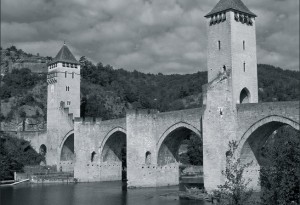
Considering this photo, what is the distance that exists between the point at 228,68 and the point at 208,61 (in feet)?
8.18

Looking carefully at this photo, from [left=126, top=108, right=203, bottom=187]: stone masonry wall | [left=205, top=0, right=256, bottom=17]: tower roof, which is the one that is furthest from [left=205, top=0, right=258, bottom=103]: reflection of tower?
[left=126, top=108, right=203, bottom=187]: stone masonry wall

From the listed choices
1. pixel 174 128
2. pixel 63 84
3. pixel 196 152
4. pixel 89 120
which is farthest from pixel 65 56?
pixel 174 128

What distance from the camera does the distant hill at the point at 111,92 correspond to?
7212 cm

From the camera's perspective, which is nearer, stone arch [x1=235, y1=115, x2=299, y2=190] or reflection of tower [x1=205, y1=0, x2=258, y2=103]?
stone arch [x1=235, y1=115, x2=299, y2=190]

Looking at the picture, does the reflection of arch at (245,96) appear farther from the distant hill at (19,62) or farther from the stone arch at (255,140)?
the distant hill at (19,62)

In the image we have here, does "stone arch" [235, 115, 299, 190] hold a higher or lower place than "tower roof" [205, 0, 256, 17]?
lower

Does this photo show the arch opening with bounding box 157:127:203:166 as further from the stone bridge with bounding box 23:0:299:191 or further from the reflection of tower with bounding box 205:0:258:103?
the reflection of tower with bounding box 205:0:258:103

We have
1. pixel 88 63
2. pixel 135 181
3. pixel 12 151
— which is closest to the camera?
pixel 135 181

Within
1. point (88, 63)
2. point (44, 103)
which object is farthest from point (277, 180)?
point (88, 63)

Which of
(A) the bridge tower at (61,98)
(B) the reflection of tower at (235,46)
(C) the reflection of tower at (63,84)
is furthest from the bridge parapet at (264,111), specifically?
(C) the reflection of tower at (63,84)

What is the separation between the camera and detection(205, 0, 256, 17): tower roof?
1340 inches

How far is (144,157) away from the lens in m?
37.8

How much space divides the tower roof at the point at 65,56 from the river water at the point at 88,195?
17806mm

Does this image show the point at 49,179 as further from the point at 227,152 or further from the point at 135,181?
the point at 227,152
